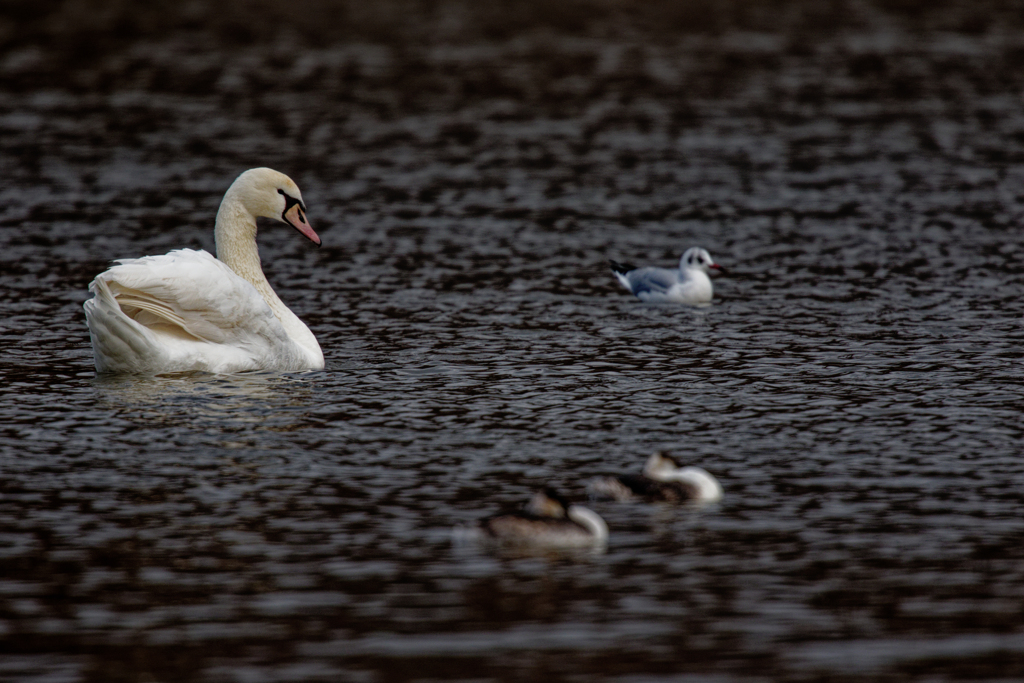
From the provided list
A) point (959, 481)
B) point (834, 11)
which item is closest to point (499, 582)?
point (959, 481)

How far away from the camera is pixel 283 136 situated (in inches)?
1199

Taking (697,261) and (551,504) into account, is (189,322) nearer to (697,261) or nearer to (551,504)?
(551,504)

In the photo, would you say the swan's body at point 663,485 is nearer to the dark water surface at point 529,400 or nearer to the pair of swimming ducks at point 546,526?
the dark water surface at point 529,400

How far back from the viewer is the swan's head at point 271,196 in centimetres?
1575

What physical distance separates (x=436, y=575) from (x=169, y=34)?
36533 mm

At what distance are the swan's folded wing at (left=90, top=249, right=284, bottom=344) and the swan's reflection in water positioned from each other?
0.41m

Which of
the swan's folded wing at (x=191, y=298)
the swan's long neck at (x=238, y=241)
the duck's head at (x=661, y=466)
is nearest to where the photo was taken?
the duck's head at (x=661, y=466)

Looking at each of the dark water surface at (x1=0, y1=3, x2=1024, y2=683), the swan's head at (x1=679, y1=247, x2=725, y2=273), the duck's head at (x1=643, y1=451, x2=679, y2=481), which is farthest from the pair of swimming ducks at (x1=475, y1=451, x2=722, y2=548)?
the swan's head at (x1=679, y1=247, x2=725, y2=273)

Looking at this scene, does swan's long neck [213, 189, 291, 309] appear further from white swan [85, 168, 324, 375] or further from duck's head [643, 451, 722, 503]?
duck's head [643, 451, 722, 503]

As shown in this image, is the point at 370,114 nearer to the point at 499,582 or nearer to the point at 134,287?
the point at 134,287

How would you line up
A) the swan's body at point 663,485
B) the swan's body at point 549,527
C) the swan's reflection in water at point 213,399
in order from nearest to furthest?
the swan's body at point 549,527, the swan's body at point 663,485, the swan's reflection in water at point 213,399

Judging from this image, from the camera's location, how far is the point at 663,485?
1058 centimetres

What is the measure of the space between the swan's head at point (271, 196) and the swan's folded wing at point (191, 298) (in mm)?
1259

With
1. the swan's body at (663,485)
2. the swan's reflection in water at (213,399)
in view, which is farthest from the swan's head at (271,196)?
the swan's body at (663,485)
